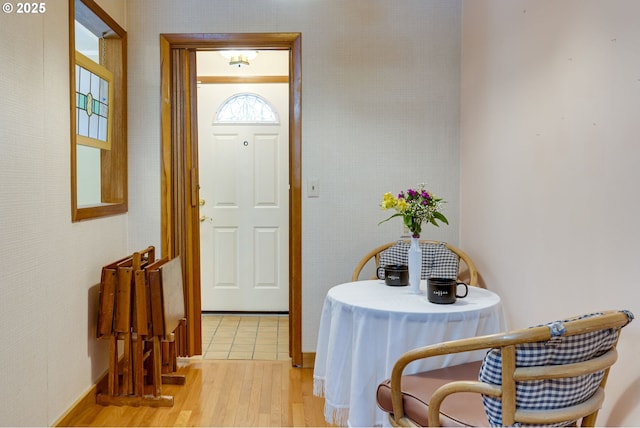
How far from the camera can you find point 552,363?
109 cm

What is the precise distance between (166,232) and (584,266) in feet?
7.41

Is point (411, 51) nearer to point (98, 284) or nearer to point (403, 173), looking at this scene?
point (403, 173)

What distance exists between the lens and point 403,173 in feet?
9.52

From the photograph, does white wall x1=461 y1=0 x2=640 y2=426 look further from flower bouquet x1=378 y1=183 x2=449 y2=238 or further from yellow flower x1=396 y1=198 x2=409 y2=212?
yellow flower x1=396 y1=198 x2=409 y2=212

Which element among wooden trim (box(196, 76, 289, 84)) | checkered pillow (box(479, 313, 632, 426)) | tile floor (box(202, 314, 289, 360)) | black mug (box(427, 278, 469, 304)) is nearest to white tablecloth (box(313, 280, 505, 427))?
black mug (box(427, 278, 469, 304))

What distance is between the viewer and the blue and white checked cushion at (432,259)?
2527 millimetres

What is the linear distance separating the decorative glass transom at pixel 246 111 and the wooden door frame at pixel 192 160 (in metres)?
1.10

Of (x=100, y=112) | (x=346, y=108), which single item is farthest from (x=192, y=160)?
(x=346, y=108)

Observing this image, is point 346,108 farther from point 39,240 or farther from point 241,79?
point 39,240

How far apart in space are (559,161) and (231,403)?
6.31 ft

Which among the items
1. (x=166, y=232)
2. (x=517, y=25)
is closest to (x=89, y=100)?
(x=166, y=232)

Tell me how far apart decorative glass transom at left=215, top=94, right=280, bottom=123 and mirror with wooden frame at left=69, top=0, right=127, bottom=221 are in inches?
49.1

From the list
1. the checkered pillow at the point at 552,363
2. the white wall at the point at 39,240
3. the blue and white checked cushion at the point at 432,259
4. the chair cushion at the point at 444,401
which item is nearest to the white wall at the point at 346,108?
the blue and white checked cushion at the point at 432,259
